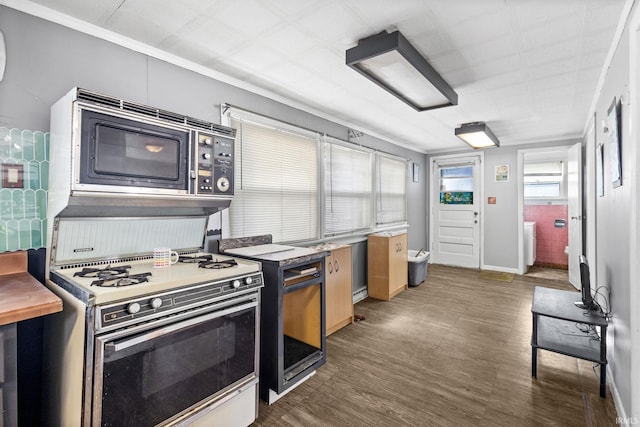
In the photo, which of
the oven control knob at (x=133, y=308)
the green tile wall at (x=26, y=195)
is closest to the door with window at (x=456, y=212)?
the oven control knob at (x=133, y=308)

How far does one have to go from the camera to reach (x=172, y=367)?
58.7 inches

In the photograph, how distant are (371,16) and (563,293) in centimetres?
280

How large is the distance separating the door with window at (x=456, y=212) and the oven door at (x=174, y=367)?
18.1 ft

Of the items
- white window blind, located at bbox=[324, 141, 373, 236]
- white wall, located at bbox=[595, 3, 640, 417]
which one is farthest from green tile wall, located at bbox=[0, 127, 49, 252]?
white wall, located at bbox=[595, 3, 640, 417]

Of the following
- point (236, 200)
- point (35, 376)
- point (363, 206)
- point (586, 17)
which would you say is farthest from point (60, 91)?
point (363, 206)

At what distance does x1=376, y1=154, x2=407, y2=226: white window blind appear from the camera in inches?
193

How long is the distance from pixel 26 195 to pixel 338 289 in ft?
8.40

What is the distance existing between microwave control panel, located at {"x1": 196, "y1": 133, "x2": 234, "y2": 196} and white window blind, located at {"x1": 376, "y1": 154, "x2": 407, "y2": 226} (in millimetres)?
3113

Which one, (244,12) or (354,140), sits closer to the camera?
(244,12)

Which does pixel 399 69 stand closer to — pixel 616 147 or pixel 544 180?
pixel 616 147

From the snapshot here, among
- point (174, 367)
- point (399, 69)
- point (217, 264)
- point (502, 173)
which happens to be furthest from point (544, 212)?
point (174, 367)

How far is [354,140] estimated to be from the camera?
14.1 ft

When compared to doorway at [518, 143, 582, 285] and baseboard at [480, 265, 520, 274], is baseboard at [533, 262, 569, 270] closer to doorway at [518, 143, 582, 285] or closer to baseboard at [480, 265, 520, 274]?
doorway at [518, 143, 582, 285]

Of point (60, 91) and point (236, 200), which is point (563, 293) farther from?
point (60, 91)
